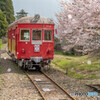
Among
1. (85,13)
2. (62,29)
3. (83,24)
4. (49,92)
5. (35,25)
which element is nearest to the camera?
(49,92)

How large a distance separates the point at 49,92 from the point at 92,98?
174 cm

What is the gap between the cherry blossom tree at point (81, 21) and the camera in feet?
34.4

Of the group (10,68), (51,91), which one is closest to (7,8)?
(10,68)

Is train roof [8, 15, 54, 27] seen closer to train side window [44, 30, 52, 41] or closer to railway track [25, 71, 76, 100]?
train side window [44, 30, 52, 41]

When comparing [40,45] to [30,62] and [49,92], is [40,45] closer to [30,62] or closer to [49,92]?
[30,62]

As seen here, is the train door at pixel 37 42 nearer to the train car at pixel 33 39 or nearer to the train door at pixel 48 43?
the train car at pixel 33 39

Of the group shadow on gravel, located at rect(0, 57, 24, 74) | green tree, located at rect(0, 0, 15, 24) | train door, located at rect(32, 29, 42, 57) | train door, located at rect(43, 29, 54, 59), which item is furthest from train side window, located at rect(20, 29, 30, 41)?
green tree, located at rect(0, 0, 15, 24)

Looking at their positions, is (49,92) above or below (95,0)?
below

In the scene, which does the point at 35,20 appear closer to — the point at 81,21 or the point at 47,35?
the point at 47,35

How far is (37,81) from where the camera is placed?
10594 millimetres

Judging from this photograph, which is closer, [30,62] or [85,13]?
[85,13]

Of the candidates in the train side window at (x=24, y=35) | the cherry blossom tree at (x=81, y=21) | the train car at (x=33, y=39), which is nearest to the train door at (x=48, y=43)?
the train car at (x=33, y=39)

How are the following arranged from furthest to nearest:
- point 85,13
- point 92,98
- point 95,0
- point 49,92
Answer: point 85,13 → point 95,0 → point 49,92 → point 92,98

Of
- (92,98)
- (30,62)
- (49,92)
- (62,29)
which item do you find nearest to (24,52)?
(30,62)
